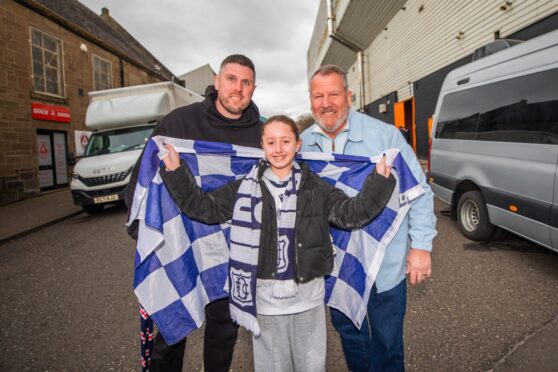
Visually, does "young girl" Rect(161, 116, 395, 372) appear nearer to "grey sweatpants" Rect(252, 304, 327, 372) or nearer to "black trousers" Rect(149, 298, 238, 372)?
"grey sweatpants" Rect(252, 304, 327, 372)

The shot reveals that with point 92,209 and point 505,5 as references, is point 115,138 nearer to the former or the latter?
point 92,209

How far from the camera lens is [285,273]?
1.79 m

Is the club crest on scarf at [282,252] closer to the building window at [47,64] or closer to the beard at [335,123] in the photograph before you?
the beard at [335,123]

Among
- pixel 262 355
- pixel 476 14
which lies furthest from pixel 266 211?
pixel 476 14

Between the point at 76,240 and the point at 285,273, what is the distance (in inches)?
242

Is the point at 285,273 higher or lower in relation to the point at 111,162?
lower

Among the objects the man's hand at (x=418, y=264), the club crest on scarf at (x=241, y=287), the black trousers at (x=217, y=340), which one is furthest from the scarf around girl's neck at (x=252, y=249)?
Answer: the man's hand at (x=418, y=264)

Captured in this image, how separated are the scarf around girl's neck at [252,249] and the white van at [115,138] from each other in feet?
22.8

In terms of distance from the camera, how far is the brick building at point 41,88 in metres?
11.1

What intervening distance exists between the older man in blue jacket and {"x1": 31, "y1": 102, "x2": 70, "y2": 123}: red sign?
45.7 ft

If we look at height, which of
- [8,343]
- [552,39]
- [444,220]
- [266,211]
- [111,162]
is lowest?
[8,343]

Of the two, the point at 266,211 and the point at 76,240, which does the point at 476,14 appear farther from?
the point at 76,240

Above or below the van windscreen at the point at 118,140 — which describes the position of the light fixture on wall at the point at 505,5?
above

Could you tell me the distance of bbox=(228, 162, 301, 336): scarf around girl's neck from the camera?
1771 millimetres
